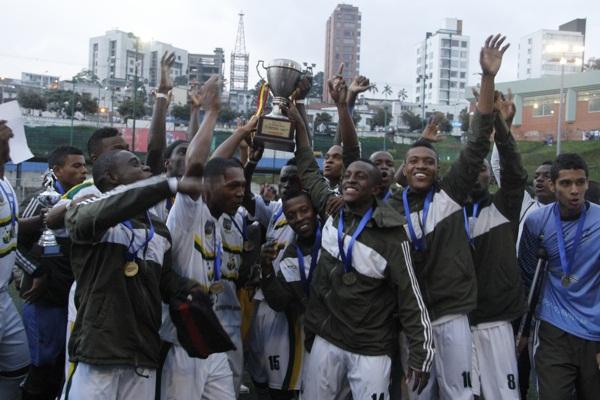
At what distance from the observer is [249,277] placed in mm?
5305

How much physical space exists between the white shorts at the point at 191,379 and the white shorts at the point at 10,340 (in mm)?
1474

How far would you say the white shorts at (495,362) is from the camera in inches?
185

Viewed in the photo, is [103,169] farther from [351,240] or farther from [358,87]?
[358,87]

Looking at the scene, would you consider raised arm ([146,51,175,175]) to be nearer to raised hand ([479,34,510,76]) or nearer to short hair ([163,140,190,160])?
short hair ([163,140,190,160])

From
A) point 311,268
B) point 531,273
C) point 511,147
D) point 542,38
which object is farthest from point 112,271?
point 542,38

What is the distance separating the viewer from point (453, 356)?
4.46 m

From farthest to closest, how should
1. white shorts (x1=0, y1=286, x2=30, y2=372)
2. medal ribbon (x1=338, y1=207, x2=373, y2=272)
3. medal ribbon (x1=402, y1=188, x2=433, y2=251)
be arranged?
white shorts (x1=0, y1=286, x2=30, y2=372) < medal ribbon (x1=402, y1=188, x2=433, y2=251) < medal ribbon (x1=338, y1=207, x2=373, y2=272)

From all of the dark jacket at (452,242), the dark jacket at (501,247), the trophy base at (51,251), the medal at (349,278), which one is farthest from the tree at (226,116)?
the medal at (349,278)

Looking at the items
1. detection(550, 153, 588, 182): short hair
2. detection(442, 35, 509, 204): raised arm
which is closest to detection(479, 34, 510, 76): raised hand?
detection(442, 35, 509, 204): raised arm

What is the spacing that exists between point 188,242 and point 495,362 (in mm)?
2506

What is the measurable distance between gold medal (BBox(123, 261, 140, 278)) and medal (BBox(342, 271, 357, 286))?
4.85 ft

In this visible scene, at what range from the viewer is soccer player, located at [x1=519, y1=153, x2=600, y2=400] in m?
4.64

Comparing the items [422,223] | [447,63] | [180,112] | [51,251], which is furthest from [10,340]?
[447,63]

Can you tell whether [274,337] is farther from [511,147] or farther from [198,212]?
[511,147]
